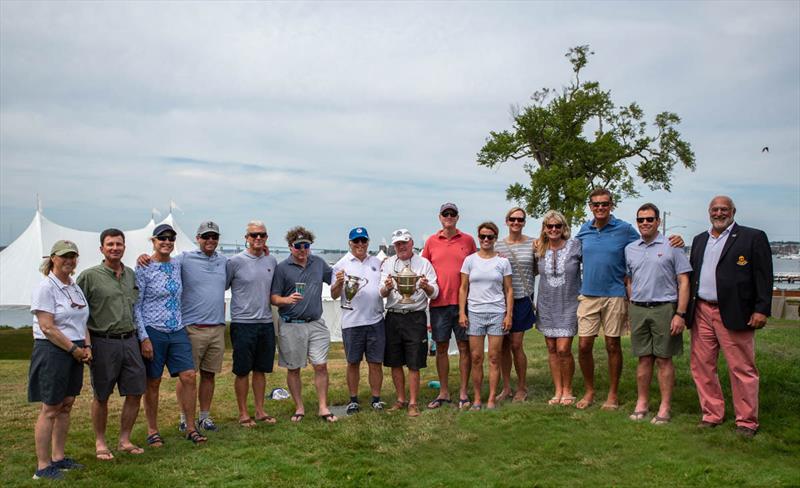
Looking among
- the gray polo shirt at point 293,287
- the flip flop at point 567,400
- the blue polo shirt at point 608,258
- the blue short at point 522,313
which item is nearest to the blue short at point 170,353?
the gray polo shirt at point 293,287

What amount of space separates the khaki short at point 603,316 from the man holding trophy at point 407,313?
Result: 1.45 metres

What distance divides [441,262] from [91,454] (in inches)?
143

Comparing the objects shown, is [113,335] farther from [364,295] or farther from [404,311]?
[404,311]

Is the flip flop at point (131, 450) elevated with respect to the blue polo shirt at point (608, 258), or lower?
lower

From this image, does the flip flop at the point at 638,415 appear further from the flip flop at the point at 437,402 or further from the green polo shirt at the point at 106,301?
the green polo shirt at the point at 106,301

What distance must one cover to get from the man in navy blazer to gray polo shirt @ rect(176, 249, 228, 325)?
4.19m

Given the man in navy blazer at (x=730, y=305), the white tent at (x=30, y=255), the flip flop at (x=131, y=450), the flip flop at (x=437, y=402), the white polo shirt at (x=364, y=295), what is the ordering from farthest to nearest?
the white tent at (x=30, y=255) → the flip flop at (x=437, y=402) → the white polo shirt at (x=364, y=295) → the flip flop at (x=131, y=450) → the man in navy blazer at (x=730, y=305)

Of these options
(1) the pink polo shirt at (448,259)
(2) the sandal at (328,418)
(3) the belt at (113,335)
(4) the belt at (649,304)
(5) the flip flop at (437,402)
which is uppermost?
(1) the pink polo shirt at (448,259)

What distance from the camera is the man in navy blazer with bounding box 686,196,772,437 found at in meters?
5.20

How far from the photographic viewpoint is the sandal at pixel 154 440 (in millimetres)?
5734

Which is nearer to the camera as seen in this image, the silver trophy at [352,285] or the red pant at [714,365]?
the red pant at [714,365]

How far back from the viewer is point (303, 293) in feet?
20.7

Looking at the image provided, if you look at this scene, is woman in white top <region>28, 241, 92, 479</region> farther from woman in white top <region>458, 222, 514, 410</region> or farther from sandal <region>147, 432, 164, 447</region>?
woman in white top <region>458, 222, 514, 410</region>

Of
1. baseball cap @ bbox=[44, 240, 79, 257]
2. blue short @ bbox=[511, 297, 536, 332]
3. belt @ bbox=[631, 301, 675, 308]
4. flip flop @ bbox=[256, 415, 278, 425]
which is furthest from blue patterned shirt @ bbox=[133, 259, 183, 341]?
belt @ bbox=[631, 301, 675, 308]
